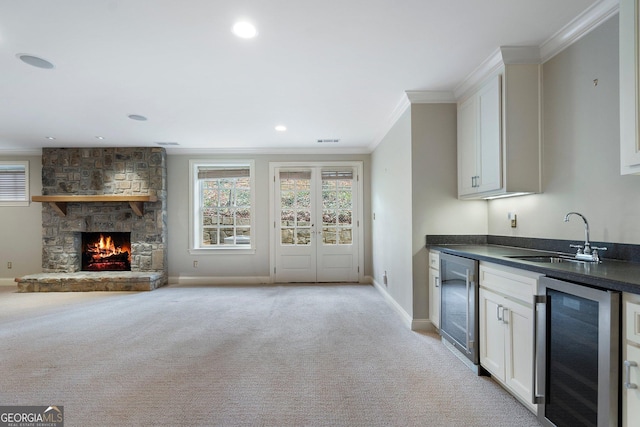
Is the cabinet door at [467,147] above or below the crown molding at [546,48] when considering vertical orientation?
below

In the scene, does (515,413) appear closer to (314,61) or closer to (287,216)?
(314,61)

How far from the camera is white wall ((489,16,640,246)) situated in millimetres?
1935

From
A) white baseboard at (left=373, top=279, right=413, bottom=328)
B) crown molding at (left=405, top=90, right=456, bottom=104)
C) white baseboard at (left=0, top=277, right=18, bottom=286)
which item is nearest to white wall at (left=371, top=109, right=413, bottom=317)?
white baseboard at (left=373, top=279, right=413, bottom=328)

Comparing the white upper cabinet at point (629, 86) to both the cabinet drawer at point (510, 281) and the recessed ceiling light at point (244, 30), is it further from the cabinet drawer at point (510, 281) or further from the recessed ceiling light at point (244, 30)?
the recessed ceiling light at point (244, 30)

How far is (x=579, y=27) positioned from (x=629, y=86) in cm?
86

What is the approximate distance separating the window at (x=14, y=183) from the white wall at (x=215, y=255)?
268 centimetres

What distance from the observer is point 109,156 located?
5555 mm

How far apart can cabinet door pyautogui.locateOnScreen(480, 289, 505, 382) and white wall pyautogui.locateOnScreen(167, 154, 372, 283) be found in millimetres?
3556

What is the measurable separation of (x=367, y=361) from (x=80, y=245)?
581 cm

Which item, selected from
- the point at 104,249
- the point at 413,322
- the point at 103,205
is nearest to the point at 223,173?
the point at 103,205

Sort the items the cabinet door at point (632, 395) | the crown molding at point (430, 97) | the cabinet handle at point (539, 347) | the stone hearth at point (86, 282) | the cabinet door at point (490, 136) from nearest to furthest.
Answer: the cabinet door at point (632, 395)
the cabinet handle at point (539, 347)
the cabinet door at point (490, 136)
the crown molding at point (430, 97)
the stone hearth at point (86, 282)

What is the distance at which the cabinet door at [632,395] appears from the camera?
1.24 metres

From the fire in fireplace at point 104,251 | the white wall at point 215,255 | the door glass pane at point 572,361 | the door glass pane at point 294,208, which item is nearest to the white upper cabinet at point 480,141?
the door glass pane at point 572,361

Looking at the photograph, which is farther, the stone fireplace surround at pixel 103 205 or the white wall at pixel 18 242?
the white wall at pixel 18 242
